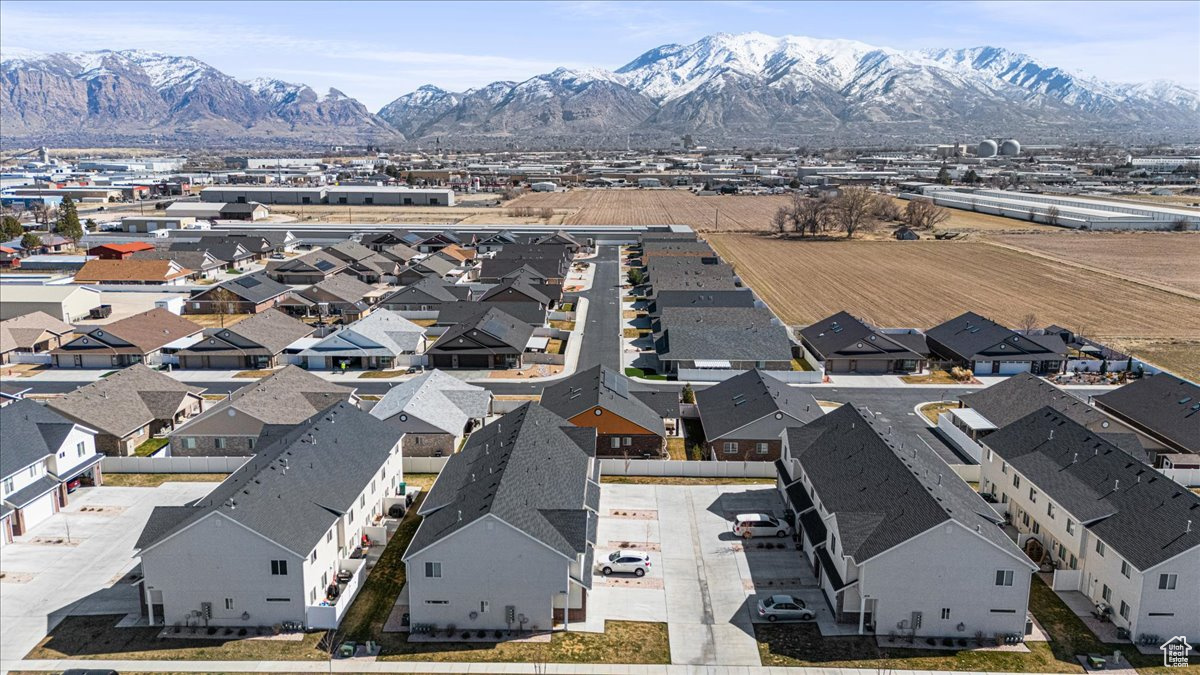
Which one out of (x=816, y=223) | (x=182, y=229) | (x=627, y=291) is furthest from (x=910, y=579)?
(x=182, y=229)

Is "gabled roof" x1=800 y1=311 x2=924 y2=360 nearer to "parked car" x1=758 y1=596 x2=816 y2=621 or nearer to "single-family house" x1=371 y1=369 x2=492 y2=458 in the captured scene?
"single-family house" x1=371 y1=369 x2=492 y2=458

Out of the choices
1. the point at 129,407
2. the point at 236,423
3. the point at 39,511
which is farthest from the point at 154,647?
the point at 129,407

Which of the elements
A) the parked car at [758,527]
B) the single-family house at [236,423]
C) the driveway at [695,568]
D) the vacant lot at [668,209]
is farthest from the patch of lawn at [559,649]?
the vacant lot at [668,209]

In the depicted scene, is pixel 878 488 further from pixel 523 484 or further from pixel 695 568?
pixel 523 484

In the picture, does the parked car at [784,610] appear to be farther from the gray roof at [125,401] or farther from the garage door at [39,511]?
the gray roof at [125,401]

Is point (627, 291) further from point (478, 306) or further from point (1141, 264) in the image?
point (1141, 264)

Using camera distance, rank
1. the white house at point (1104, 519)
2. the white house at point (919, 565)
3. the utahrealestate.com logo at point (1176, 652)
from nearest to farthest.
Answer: the utahrealestate.com logo at point (1176, 652) < the white house at point (1104, 519) < the white house at point (919, 565)
